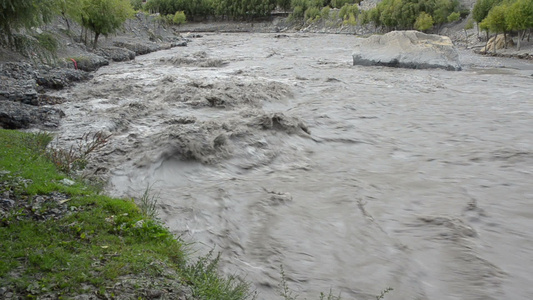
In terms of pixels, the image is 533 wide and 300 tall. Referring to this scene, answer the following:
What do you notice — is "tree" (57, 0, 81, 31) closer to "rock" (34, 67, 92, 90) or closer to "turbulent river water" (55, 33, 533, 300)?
"rock" (34, 67, 92, 90)

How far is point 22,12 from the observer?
30.8 feet

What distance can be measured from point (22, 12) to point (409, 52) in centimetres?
2477

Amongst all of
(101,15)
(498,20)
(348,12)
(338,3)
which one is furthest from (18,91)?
(338,3)

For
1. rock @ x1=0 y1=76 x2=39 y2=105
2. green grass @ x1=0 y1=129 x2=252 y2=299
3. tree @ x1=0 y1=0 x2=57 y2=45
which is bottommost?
green grass @ x1=0 y1=129 x2=252 y2=299

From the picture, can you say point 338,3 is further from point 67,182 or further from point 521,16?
point 67,182

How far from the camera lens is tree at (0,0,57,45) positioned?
900cm

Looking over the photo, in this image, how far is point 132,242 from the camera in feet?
15.9

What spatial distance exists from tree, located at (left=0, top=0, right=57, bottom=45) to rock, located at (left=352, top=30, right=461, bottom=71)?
2315 cm

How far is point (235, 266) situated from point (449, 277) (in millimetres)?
2951

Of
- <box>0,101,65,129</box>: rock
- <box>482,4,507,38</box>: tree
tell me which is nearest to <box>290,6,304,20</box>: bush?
<box>482,4,507,38</box>: tree

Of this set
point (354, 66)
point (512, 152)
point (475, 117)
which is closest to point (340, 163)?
point (512, 152)

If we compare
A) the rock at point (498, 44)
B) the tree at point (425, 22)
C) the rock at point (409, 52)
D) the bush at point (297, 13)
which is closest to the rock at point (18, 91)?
the rock at point (409, 52)

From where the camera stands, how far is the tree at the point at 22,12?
29.5 ft

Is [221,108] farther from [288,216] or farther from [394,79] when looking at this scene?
[394,79]
